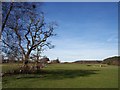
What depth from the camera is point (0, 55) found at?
1792 cm

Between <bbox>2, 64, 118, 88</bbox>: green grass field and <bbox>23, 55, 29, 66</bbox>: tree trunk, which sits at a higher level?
<bbox>23, 55, 29, 66</bbox>: tree trunk

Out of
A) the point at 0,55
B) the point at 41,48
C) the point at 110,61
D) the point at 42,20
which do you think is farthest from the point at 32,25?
the point at 110,61

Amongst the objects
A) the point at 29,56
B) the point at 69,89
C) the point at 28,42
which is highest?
the point at 28,42

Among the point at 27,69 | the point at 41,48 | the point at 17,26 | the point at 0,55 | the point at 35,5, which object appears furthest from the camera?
the point at 41,48

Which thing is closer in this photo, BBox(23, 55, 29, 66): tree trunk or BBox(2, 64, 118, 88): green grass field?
BBox(2, 64, 118, 88): green grass field

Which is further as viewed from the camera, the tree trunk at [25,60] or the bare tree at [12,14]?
the tree trunk at [25,60]

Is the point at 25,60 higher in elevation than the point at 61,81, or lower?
higher

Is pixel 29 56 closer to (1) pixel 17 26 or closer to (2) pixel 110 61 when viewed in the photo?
(1) pixel 17 26

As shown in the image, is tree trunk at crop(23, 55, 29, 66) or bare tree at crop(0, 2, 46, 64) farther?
tree trunk at crop(23, 55, 29, 66)

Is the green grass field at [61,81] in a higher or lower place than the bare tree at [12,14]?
lower

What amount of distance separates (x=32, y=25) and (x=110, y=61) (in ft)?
126

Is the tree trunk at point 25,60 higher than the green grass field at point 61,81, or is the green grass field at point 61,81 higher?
the tree trunk at point 25,60

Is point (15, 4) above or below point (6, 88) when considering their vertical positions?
above

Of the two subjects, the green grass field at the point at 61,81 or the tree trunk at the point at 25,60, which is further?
the tree trunk at the point at 25,60
